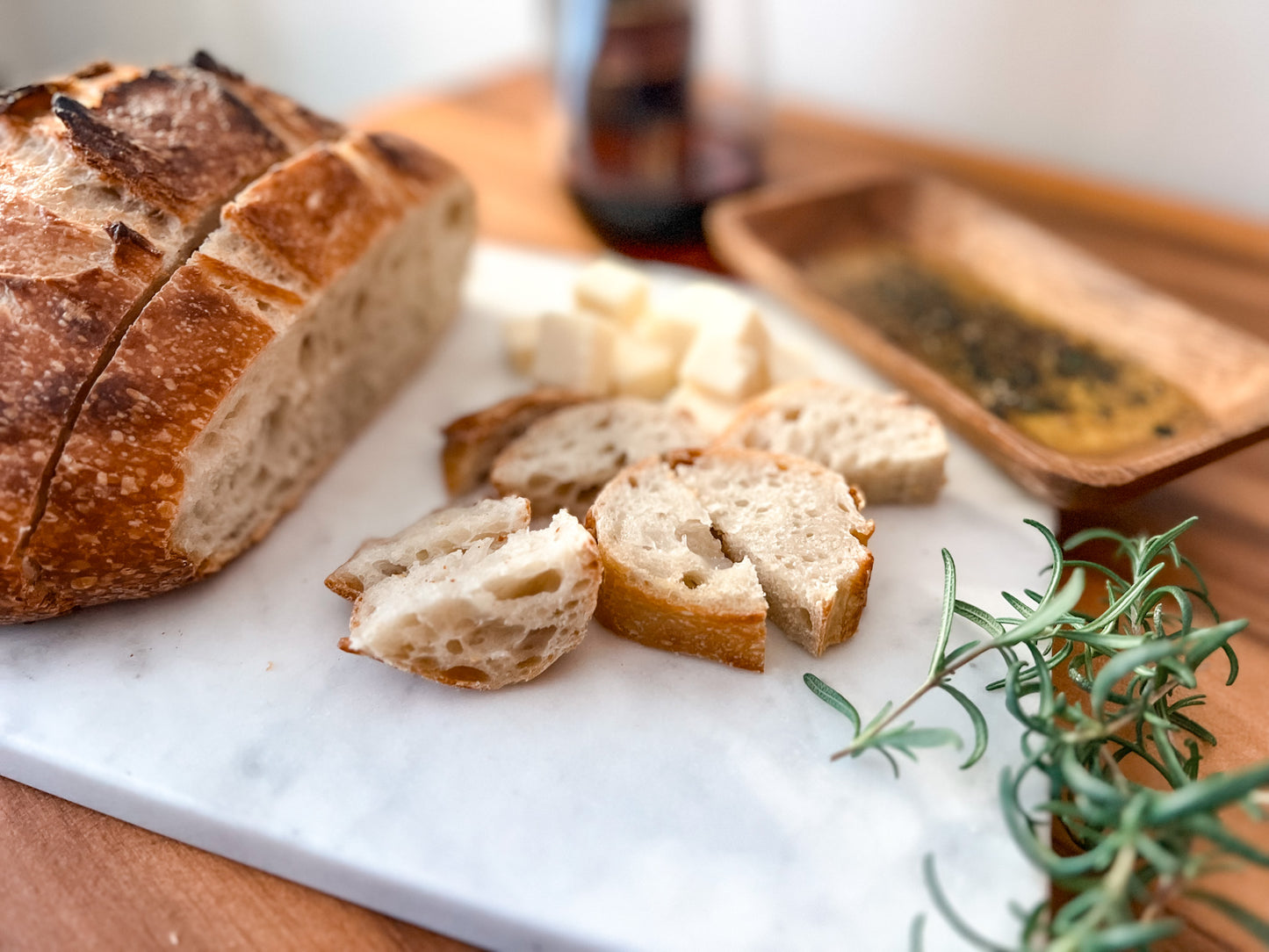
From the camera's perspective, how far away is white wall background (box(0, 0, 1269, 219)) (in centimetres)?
289

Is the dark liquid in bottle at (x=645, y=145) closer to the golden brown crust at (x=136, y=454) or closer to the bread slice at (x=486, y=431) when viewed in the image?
the bread slice at (x=486, y=431)

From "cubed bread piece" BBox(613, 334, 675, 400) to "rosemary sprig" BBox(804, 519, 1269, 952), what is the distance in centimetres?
86

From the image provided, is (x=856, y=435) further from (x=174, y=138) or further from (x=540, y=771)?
(x=174, y=138)

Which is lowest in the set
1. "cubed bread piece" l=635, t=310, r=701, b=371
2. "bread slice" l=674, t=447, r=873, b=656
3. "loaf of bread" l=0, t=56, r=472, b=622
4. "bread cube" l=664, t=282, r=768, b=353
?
"bread slice" l=674, t=447, r=873, b=656

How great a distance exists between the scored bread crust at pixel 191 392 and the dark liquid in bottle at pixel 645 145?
0.99 m

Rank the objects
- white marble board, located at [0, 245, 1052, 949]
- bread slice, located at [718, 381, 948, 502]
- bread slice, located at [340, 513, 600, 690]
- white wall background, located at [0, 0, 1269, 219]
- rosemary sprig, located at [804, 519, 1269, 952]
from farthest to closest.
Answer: white wall background, located at [0, 0, 1269, 219], bread slice, located at [718, 381, 948, 502], bread slice, located at [340, 513, 600, 690], white marble board, located at [0, 245, 1052, 949], rosemary sprig, located at [804, 519, 1269, 952]

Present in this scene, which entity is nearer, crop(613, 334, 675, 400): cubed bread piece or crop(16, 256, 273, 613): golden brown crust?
crop(16, 256, 273, 613): golden brown crust

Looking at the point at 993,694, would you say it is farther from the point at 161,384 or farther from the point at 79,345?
the point at 79,345

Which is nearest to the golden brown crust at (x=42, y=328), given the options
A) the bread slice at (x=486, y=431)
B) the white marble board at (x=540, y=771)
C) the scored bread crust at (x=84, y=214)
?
the scored bread crust at (x=84, y=214)

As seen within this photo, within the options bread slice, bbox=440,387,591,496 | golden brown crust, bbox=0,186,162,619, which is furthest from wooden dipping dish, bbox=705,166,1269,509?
golden brown crust, bbox=0,186,162,619

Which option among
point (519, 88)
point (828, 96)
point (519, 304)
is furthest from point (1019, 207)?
point (519, 88)

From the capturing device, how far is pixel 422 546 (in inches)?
63.3

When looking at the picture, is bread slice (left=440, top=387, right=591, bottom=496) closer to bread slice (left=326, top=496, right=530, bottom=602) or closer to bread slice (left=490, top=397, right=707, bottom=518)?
bread slice (left=490, top=397, right=707, bottom=518)

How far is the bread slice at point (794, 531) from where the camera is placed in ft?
4.98
